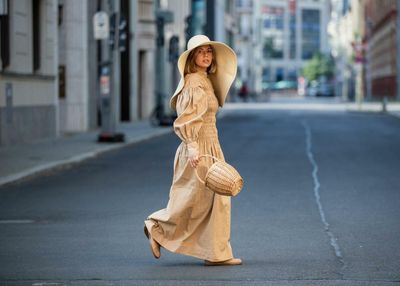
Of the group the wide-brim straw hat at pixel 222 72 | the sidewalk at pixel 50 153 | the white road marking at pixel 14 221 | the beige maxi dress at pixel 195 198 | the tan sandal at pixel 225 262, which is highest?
the wide-brim straw hat at pixel 222 72

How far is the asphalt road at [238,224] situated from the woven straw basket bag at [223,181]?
590mm

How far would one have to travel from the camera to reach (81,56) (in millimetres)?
32219

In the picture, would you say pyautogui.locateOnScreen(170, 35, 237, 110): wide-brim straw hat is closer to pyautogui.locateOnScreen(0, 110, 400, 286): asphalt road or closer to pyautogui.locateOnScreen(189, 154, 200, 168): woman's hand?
pyautogui.locateOnScreen(189, 154, 200, 168): woman's hand

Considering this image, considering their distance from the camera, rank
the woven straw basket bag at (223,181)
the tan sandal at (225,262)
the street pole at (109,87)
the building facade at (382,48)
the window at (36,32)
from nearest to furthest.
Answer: the woven straw basket bag at (223,181)
the tan sandal at (225,262)
the street pole at (109,87)
the window at (36,32)
the building facade at (382,48)

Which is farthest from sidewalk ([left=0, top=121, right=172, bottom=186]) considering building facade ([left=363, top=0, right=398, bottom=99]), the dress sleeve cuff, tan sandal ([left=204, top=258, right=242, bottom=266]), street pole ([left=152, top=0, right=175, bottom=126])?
building facade ([left=363, top=0, right=398, bottom=99])

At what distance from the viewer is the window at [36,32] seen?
2692 centimetres

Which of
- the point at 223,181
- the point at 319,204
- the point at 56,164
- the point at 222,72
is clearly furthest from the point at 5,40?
the point at 223,181

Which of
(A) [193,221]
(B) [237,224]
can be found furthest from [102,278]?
(B) [237,224]

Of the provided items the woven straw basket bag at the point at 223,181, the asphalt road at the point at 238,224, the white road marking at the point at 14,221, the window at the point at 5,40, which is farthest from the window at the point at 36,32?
the woven straw basket bag at the point at 223,181

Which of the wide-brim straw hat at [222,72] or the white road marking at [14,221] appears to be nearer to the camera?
the wide-brim straw hat at [222,72]

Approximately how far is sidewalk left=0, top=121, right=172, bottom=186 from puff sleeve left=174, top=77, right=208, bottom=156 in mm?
7915

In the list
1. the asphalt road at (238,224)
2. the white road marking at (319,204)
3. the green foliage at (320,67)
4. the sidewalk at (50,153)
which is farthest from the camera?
the green foliage at (320,67)

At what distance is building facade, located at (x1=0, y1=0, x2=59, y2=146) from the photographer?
23719 mm

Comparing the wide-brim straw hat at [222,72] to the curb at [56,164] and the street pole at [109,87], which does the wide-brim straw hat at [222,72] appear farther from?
the street pole at [109,87]
